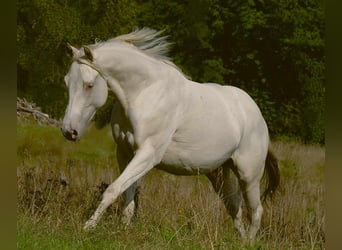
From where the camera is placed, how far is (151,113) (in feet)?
18.0

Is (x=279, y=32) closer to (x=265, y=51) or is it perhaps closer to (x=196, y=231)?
(x=265, y=51)

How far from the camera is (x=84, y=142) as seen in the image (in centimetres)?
1994

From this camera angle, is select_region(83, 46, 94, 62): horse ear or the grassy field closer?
the grassy field

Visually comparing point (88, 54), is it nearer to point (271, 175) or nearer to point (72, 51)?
point (72, 51)

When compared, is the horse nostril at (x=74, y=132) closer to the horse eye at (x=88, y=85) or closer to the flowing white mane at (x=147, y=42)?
the horse eye at (x=88, y=85)

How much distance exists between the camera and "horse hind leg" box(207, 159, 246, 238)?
6.76 meters

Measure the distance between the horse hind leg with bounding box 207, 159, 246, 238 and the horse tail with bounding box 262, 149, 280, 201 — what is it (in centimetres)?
52

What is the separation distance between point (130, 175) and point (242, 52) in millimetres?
24612

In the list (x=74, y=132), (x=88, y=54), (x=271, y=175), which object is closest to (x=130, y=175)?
(x=74, y=132)

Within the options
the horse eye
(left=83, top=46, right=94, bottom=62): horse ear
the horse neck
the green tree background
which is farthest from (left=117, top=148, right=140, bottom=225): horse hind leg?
the green tree background

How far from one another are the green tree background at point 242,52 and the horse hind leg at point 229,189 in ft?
55.9

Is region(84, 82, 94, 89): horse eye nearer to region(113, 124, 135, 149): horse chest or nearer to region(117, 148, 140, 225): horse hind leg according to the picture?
region(113, 124, 135, 149): horse chest

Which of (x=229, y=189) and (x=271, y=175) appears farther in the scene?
(x=271, y=175)
